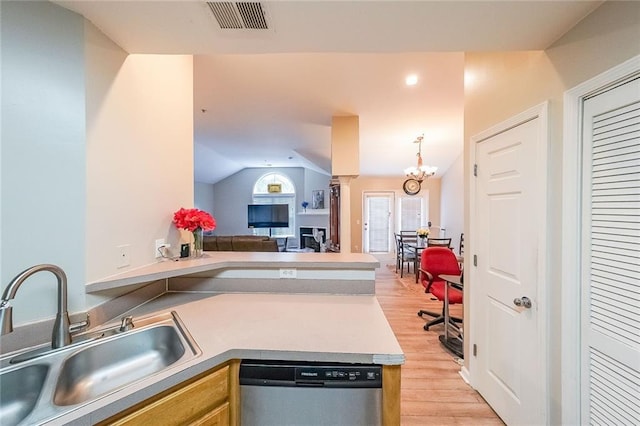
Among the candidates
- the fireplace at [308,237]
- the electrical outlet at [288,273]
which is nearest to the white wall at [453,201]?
the fireplace at [308,237]

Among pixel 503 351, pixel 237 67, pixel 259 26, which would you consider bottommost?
pixel 503 351

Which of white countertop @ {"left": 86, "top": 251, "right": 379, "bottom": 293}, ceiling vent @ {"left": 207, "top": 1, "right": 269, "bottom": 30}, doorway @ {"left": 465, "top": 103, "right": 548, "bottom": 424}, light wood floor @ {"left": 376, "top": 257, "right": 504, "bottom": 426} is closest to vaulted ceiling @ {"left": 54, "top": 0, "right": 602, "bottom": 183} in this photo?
ceiling vent @ {"left": 207, "top": 1, "right": 269, "bottom": 30}

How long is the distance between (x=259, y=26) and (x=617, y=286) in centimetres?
200

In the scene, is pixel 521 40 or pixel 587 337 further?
pixel 521 40

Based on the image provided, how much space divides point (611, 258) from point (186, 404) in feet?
5.97

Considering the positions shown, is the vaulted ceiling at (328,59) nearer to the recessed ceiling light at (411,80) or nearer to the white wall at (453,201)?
the recessed ceiling light at (411,80)

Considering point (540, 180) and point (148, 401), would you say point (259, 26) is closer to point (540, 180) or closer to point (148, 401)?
point (148, 401)

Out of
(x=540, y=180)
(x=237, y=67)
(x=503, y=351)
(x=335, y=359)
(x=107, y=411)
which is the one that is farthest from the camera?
(x=237, y=67)

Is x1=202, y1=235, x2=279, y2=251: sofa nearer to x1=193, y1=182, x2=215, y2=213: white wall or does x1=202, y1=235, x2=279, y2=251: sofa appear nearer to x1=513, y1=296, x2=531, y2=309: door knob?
x1=513, y1=296, x2=531, y2=309: door knob

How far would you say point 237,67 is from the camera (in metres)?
2.96

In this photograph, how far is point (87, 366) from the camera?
3.54 ft

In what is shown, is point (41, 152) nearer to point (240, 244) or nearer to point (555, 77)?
point (555, 77)

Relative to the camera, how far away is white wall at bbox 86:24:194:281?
49.5 inches

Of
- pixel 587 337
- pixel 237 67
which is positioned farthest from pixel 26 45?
pixel 587 337
